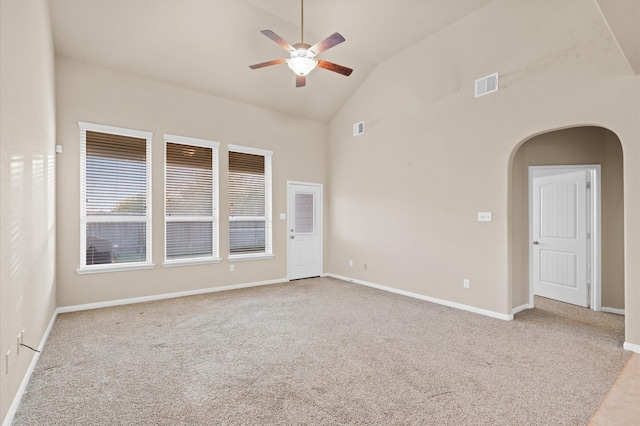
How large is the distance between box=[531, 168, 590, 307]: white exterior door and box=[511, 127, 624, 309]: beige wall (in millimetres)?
202

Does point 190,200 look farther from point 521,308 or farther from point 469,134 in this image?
point 521,308

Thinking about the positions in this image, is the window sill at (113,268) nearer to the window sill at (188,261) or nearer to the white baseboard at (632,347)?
the window sill at (188,261)

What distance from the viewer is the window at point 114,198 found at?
4.62m

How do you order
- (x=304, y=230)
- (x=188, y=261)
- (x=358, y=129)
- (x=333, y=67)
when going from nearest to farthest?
(x=333, y=67) < (x=188, y=261) < (x=358, y=129) < (x=304, y=230)

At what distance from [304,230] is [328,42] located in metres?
4.19

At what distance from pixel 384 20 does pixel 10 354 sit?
5513 mm

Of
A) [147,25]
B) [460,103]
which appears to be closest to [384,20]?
[460,103]

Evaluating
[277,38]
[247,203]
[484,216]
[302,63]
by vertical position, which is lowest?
[484,216]

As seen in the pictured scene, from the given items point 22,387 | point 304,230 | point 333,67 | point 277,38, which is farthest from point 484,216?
point 22,387

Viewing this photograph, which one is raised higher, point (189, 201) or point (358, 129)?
point (358, 129)

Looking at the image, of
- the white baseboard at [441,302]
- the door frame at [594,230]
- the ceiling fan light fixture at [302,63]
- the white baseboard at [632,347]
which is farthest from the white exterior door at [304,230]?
the white baseboard at [632,347]

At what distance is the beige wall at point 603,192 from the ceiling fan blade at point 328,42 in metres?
3.05

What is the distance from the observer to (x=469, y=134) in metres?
4.54

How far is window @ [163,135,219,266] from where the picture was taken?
5.29 metres
